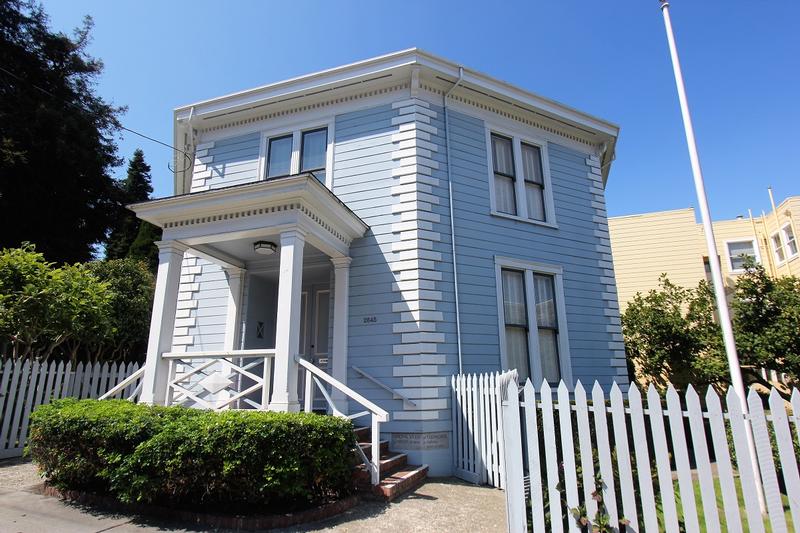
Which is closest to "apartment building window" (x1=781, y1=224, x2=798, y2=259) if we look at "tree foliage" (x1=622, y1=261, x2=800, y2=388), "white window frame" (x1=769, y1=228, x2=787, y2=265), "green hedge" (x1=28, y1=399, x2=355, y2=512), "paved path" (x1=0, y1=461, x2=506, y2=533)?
"white window frame" (x1=769, y1=228, x2=787, y2=265)

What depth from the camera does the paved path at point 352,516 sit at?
4.33 metres

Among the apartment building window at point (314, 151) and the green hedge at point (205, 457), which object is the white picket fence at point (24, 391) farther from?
the apartment building window at point (314, 151)

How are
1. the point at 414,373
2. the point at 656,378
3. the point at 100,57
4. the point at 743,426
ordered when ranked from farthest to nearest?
the point at 100,57, the point at 656,378, the point at 414,373, the point at 743,426

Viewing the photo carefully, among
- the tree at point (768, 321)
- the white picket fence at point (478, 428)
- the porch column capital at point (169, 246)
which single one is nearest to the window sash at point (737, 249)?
the tree at point (768, 321)

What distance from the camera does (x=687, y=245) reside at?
1788 cm

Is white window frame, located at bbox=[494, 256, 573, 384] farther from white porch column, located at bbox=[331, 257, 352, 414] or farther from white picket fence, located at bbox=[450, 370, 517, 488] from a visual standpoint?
white porch column, located at bbox=[331, 257, 352, 414]

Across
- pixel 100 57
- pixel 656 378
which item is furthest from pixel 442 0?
pixel 100 57

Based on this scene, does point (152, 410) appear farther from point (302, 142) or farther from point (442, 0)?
point (442, 0)

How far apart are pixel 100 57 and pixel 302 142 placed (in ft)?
58.6

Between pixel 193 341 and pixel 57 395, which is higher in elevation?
pixel 193 341

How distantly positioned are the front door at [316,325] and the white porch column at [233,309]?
1226mm

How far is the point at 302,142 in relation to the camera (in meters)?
9.25

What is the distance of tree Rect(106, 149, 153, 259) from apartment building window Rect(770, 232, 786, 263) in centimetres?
2666

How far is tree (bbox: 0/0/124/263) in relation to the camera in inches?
635
